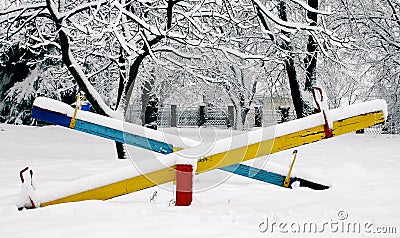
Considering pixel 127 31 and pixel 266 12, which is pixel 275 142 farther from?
pixel 127 31

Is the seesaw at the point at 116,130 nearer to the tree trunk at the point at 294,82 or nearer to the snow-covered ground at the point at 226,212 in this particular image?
the snow-covered ground at the point at 226,212

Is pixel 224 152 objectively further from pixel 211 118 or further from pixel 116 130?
pixel 211 118

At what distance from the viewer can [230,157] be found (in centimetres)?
335

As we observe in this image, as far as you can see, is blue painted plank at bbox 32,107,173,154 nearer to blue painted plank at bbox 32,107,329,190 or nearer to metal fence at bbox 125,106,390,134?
blue painted plank at bbox 32,107,329,190

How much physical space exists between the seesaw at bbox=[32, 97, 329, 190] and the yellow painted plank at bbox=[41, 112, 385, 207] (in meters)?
0.60

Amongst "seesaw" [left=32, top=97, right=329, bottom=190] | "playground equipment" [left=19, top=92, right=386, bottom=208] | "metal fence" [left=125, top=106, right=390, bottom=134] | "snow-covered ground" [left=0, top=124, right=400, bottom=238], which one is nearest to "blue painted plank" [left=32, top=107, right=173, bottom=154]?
"seesaw" [left=32, top=97, right=329, bottom=190]

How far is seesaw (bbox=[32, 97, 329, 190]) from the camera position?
3.97 m

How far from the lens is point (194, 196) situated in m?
4.00

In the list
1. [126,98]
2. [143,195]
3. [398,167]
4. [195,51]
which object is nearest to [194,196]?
[143,195]

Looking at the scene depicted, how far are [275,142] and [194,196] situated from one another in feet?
3.36

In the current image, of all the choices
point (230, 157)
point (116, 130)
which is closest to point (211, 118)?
point (116, 130)

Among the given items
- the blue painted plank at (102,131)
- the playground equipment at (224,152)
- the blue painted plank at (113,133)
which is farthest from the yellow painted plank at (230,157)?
the blue painted plank at (102,131)

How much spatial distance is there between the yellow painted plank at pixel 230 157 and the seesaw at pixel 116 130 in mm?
596

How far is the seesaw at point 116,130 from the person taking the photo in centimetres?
397
